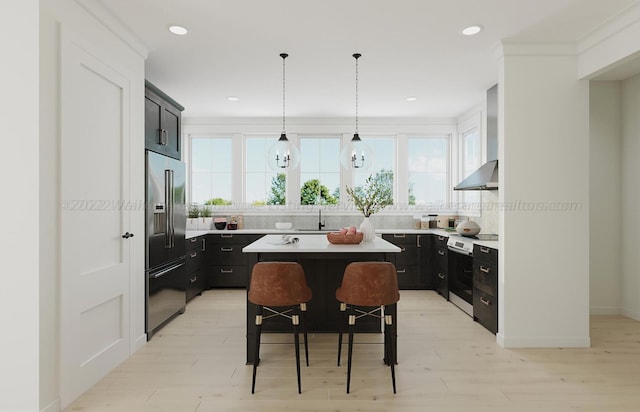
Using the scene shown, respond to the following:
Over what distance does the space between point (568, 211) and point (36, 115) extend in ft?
13.4

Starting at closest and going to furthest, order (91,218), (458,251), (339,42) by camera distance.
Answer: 1. (91,218)
2. (339,42)
3. (458,251)

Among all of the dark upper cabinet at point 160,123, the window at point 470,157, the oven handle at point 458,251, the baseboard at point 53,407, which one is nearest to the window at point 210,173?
the dark upper cabinet at point 160,123

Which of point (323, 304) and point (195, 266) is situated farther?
point (195, 266)

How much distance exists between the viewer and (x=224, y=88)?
4.57 meters

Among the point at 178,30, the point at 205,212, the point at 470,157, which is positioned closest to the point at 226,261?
the point at 205,212

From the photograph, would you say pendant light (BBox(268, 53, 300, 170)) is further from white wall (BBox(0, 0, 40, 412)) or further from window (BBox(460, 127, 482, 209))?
window (BBox(460, 127, 482, 209))

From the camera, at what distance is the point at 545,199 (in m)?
3.31

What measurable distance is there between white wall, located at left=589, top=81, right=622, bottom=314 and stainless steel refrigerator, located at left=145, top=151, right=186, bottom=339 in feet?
15.4

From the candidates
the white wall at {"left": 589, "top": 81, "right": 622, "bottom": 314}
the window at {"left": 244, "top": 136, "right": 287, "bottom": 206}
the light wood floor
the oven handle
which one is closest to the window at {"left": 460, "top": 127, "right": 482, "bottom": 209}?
the oven handle

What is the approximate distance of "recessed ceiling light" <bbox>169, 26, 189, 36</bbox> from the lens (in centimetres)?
299

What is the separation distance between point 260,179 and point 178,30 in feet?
10.8

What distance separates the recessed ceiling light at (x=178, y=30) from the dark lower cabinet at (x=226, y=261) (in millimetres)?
3069

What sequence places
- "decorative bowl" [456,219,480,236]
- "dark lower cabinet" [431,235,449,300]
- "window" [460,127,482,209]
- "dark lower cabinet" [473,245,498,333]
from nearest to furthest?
"dark lower cabinet" [473,245,498,333]
"decorative bowl" [456,219,480,236]
"dark lower cabinet" [431,235,449,300]
"window" [460,127,482,209]

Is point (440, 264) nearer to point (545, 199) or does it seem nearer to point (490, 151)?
point (490, 151)
